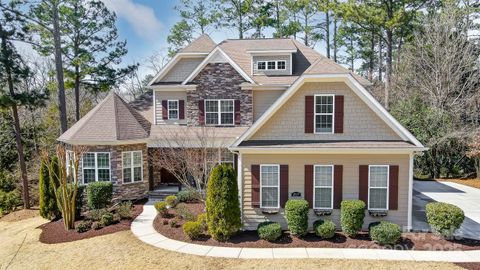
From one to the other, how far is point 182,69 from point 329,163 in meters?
12.4

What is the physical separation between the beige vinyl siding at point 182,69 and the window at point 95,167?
664cm

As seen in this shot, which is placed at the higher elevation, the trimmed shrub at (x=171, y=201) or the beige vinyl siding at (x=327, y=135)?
the beige vinyl siding at (x=327, y=135)

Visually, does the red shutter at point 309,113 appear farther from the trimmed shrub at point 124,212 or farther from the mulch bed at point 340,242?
the trimmed shrub at point 124,212

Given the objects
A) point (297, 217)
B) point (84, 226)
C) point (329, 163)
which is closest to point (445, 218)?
point (329, 163)

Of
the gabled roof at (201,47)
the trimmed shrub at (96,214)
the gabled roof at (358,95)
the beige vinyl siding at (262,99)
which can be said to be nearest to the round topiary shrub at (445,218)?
the gabled roof at (358,95)

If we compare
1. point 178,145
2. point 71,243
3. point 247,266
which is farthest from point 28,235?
point 247,266

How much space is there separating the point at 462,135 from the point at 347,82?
15.1m

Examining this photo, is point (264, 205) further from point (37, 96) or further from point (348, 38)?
point (348, 38)

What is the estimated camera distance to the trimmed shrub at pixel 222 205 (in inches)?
452

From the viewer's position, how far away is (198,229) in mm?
11852

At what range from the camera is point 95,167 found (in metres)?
16.7

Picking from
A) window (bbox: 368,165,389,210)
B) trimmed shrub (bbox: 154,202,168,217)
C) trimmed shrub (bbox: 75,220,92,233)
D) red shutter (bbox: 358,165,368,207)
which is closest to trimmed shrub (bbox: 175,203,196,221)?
trimmed shrub (bbox: 154,202,168,217)

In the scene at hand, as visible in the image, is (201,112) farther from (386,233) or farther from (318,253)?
(386,233)

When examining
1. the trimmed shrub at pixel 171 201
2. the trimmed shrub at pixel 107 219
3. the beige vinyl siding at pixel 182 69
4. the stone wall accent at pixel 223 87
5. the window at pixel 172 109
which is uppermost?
the beige vinyl siding at pixel 182 69
